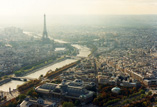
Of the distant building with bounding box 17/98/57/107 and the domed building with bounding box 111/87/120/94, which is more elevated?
the domed building with bounding box 111/87/120/94

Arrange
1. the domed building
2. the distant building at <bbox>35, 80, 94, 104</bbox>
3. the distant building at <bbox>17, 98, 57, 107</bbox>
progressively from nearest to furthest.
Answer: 1. the distant building at <bbox>17, 98, 57, 107</bbox>
2. the distant building at <bbox>35, 80, 94, 104</bbox>
3. the domed building

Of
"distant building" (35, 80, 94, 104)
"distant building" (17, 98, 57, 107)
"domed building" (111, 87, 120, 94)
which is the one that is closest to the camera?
"distant building" (17, 98, 57, 107)

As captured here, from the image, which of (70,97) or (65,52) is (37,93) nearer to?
(70,97)

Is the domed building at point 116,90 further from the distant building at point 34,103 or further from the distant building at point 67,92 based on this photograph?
the distant building at point 34,103

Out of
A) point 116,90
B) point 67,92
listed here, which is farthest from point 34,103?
point 116,90

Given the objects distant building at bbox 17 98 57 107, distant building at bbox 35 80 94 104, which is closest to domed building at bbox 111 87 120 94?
distant building at bbox 35 80 94 104

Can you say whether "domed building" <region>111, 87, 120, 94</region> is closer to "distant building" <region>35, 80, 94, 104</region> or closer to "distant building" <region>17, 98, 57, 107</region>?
"distant building" <region>35, 80, 94, 104</region>

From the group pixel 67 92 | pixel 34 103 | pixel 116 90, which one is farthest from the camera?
pixel 116 90

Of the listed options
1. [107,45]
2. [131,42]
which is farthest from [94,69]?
[131,42]

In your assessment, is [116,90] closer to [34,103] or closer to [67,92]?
[67,92]

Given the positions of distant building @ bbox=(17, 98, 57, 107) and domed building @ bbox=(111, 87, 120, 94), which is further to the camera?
domed building @ bbox=(111, 87, 120, 94)

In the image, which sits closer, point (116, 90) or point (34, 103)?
point (34, 103)
